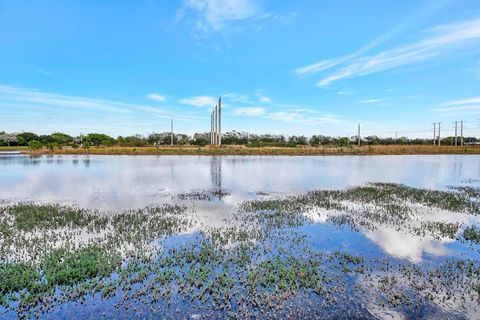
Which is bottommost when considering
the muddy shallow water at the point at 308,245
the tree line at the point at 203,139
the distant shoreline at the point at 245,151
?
the muddy shallow water at the point at 308,245

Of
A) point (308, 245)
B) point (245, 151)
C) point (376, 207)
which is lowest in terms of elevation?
point (308, 245)

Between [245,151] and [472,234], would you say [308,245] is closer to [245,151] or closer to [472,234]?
[472,234]

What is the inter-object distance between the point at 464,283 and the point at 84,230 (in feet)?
43.5

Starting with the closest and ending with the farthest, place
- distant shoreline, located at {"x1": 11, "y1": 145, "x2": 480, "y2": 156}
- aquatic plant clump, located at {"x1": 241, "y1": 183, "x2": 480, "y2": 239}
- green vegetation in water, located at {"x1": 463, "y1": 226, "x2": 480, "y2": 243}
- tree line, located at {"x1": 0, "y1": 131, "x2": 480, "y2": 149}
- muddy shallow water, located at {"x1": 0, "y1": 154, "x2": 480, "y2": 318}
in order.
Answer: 1. muddy shallow water, located at {"x1": 0, "y1": 154, "x2": 480, "y2": 318}
2. green vegetation in water, located at {"x1": 463, "y1": 226, "x2": 480, "y2": 243}
3. aquatic plant clump, located at {"x1": 241, "y1": 183, "x2": 480, "y2": 239}
4. distant shoreline, located at {"x1": 11, "y1": 145, "x2": 480, "y2": 156}
5. tree line, located at {"x1": 0, "y1": 131, "x2": 480, "y2": 149}

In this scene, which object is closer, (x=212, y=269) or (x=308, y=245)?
(x=212, y=269)

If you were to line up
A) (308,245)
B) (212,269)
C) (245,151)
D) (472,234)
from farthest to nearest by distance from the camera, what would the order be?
(245,151)
(472,234)
(308,245)
(212,269)

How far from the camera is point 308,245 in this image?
11.0m

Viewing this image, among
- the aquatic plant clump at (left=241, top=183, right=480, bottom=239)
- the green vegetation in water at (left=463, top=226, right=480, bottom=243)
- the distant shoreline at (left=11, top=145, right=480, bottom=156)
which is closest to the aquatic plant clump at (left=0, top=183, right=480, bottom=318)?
the green vegetation in water at (left=463, top=226, right=480, bottom=243)

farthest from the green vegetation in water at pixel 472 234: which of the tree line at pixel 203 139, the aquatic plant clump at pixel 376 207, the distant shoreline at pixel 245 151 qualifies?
the tree line at pixel 203 139

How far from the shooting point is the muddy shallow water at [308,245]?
6891 millimetres

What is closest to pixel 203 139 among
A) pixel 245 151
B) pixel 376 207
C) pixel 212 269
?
pixel 245 151

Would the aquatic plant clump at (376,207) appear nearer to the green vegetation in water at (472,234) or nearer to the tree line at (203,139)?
the green vegetation in water at (472,234)

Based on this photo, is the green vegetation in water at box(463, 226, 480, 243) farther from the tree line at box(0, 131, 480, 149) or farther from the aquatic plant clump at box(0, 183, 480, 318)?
the tree line at box(0, 131, 480, 149)

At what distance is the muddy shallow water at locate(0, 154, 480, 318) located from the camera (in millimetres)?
6891
